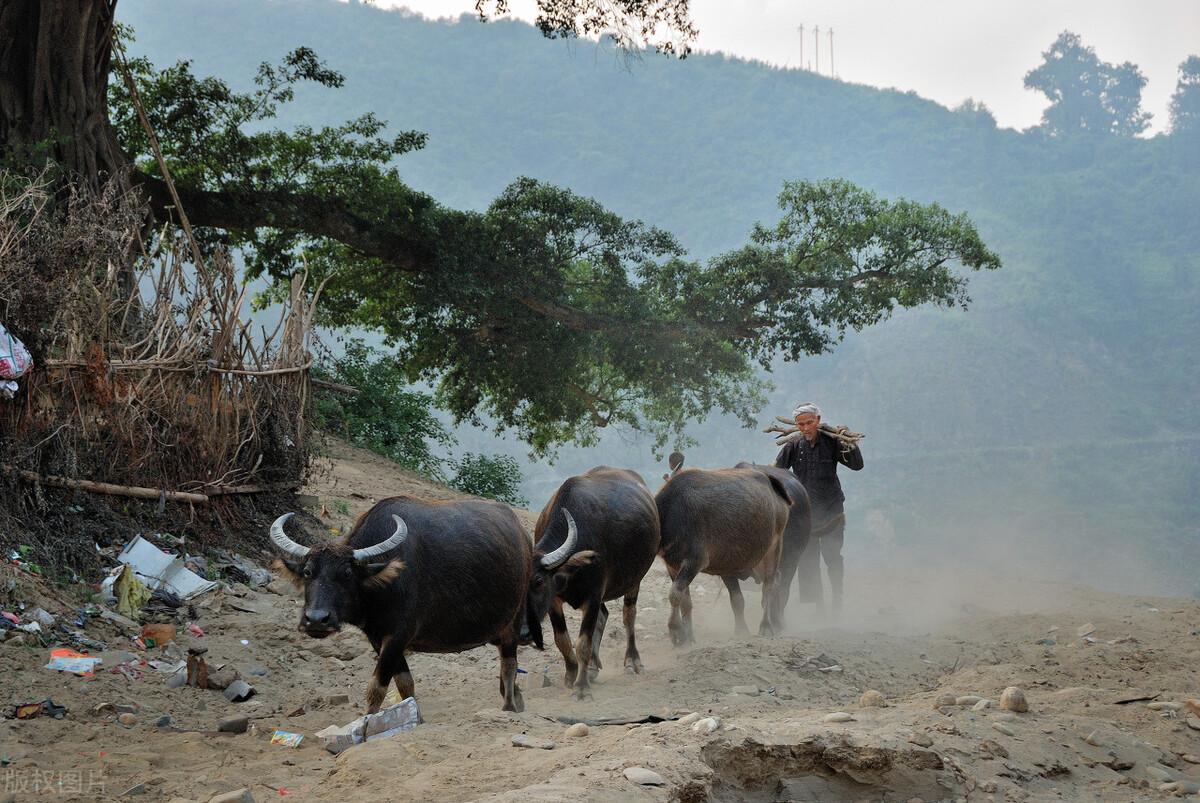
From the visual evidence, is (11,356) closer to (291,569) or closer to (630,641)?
(291,569)

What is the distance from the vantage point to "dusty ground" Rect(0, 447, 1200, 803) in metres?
5.00

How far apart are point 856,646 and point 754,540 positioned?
1368 mm

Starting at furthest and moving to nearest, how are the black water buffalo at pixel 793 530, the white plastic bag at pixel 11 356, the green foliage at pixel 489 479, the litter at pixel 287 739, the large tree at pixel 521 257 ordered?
the green foliage at pixel 489 479 < the large tree at pixel 521 257 < the black water buffalo at pixel 793 530 < the white plastic bag at pixel 11 356 < the litter at pixel 287 739

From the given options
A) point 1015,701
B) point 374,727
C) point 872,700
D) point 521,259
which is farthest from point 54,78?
point 1015,701

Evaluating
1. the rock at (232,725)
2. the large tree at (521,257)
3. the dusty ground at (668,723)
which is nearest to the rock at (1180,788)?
the dusty ground at (668,723)

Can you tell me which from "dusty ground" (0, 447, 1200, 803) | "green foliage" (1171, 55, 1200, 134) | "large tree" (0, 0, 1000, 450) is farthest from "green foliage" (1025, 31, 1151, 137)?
"dusty ground" (0, 447, 1200, 803)

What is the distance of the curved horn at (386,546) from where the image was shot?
5.83m

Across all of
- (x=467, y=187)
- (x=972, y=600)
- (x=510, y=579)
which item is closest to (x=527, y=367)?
(x=972, y=600)

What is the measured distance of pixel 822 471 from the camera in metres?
11.8

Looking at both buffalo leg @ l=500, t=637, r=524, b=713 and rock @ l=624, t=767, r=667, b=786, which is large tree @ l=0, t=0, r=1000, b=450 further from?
rock @ l=624, t=767, r=667, b=786

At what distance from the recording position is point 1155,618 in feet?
35.2

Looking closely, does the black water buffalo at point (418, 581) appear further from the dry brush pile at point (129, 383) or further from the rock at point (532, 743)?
the dry brush pile at point (129, 383)

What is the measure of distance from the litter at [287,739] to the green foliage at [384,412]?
12.2 m

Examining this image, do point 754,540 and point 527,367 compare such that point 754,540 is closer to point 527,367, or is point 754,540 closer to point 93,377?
point 93,377
